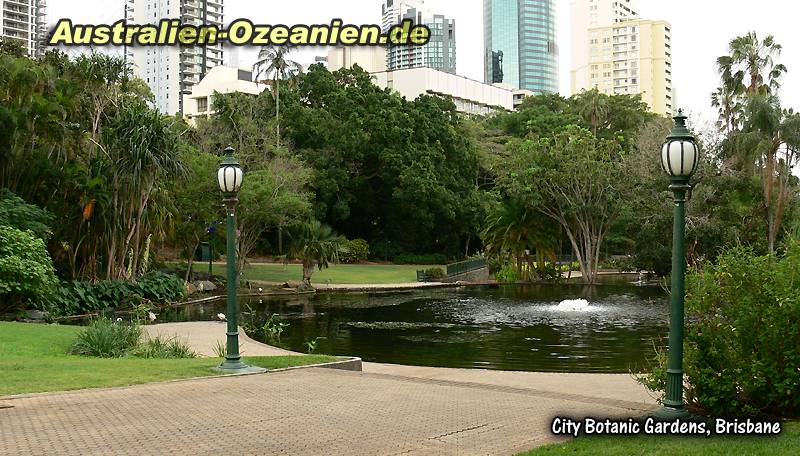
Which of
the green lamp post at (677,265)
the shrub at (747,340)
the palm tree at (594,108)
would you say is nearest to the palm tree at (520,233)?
the palm tree at (594,108)

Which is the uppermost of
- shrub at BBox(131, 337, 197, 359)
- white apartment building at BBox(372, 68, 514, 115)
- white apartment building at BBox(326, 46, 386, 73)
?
white apartment building at BBox(326, 46, 386, 73)

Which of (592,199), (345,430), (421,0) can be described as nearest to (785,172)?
(592,199)

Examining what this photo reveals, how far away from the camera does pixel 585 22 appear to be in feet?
535

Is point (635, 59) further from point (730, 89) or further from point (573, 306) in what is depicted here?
point (573, 306)

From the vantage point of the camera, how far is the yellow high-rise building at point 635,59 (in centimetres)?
14550

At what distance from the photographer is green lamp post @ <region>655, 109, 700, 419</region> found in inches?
310

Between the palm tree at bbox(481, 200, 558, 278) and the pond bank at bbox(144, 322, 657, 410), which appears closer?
the pond bank at bbox(144, 322, 657, 410)

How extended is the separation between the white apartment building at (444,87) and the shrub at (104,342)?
7625 cm

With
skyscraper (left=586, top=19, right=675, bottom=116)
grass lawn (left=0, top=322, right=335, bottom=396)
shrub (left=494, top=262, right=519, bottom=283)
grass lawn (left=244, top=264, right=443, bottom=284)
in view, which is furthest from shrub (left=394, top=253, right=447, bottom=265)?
skyscraper (left=586, top=19, right=675, bottom=116)

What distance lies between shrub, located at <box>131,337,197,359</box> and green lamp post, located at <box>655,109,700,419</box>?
31.9 feet

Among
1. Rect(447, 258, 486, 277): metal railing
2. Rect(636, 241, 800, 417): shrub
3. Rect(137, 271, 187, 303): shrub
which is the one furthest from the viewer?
Rect(447, 258, 486, 277): metal railing

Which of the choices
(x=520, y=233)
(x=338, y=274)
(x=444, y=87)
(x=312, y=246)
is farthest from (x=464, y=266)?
(x=444, y=87)

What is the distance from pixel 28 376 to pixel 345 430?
558 cm

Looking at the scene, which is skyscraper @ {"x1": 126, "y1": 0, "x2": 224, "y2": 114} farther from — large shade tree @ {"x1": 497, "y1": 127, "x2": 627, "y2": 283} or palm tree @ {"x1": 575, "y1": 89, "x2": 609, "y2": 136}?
large shade tree @ {"x1": 497, "y1": 127, "x2": 627, "y2": 283}
